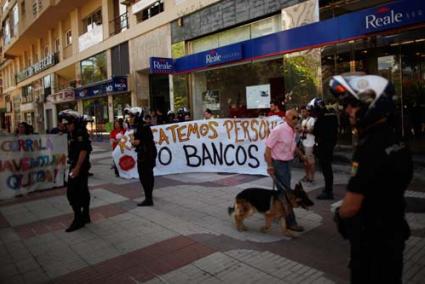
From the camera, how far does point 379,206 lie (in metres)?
2.17

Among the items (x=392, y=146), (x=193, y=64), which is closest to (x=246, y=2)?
(x=193, y=64)

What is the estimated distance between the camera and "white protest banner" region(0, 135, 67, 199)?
8289 millimetres

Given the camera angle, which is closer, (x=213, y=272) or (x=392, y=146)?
(x=392, y=146)

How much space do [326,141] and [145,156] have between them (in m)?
3.39

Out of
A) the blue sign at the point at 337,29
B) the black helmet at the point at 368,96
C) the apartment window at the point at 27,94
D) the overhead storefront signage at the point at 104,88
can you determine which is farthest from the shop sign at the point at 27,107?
the black helmet at the point at 368,96

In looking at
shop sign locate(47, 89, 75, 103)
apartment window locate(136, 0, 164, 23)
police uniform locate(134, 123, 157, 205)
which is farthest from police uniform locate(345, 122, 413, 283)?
shop sign locate(47, 89, 75, 103)

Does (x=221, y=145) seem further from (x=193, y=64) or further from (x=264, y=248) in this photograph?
(x=193, y=64)

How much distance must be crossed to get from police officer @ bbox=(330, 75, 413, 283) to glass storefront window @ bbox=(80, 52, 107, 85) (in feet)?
79.5

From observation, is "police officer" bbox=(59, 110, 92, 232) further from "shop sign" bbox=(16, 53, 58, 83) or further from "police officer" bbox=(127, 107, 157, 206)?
"shop sign" bbox=(16, 53, 58, 83)

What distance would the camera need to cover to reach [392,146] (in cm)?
212

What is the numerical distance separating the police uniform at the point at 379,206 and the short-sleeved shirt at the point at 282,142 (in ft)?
9.55

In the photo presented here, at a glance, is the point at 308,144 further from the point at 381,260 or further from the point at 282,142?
the point at 381,260

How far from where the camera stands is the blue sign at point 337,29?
890 centimetres

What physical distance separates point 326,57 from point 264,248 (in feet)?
27.0
